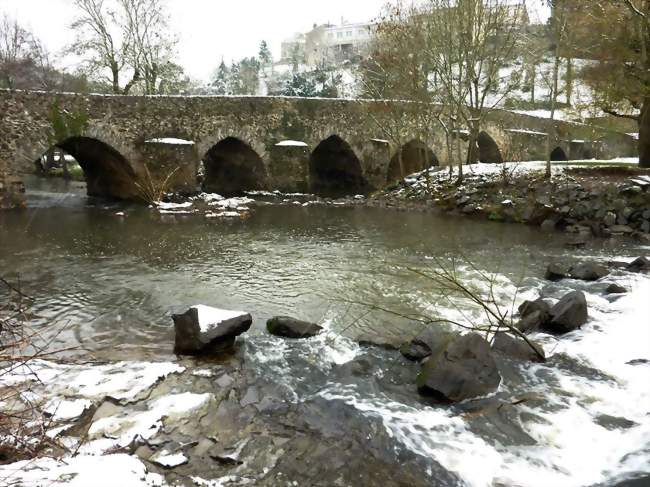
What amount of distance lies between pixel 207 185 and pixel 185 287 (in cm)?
1716

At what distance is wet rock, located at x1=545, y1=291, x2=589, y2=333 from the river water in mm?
169

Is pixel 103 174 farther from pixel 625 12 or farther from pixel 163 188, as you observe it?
pixel 625 12

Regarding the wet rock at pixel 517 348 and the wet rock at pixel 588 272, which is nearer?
the wet rock at pixel 517 348

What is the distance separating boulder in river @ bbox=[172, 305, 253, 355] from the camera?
5.40 meters

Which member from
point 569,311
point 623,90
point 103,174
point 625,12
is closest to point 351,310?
point 569,311

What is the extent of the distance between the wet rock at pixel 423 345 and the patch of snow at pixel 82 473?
3022 mm

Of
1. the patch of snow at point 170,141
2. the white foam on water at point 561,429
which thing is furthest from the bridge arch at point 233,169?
the white foam on water at point 561,429

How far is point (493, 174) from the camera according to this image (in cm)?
1770

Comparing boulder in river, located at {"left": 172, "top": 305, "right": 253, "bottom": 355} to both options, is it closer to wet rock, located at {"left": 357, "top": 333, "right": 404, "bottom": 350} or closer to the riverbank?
wet rock, located at {"left": 357, "top": 333, "right": 404, "bottom": 350}

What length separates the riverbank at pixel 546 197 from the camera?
12.9 m

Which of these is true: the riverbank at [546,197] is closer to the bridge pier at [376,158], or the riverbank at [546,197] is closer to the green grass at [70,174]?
the bridge pier at [376,158]

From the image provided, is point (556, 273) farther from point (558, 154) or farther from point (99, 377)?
point (558, 154)

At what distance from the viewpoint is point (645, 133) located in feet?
50.7

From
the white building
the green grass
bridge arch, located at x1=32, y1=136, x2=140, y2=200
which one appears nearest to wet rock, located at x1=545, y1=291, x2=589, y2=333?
bridge arch, located at x1=32, y1=136, x2=140, y2=200
